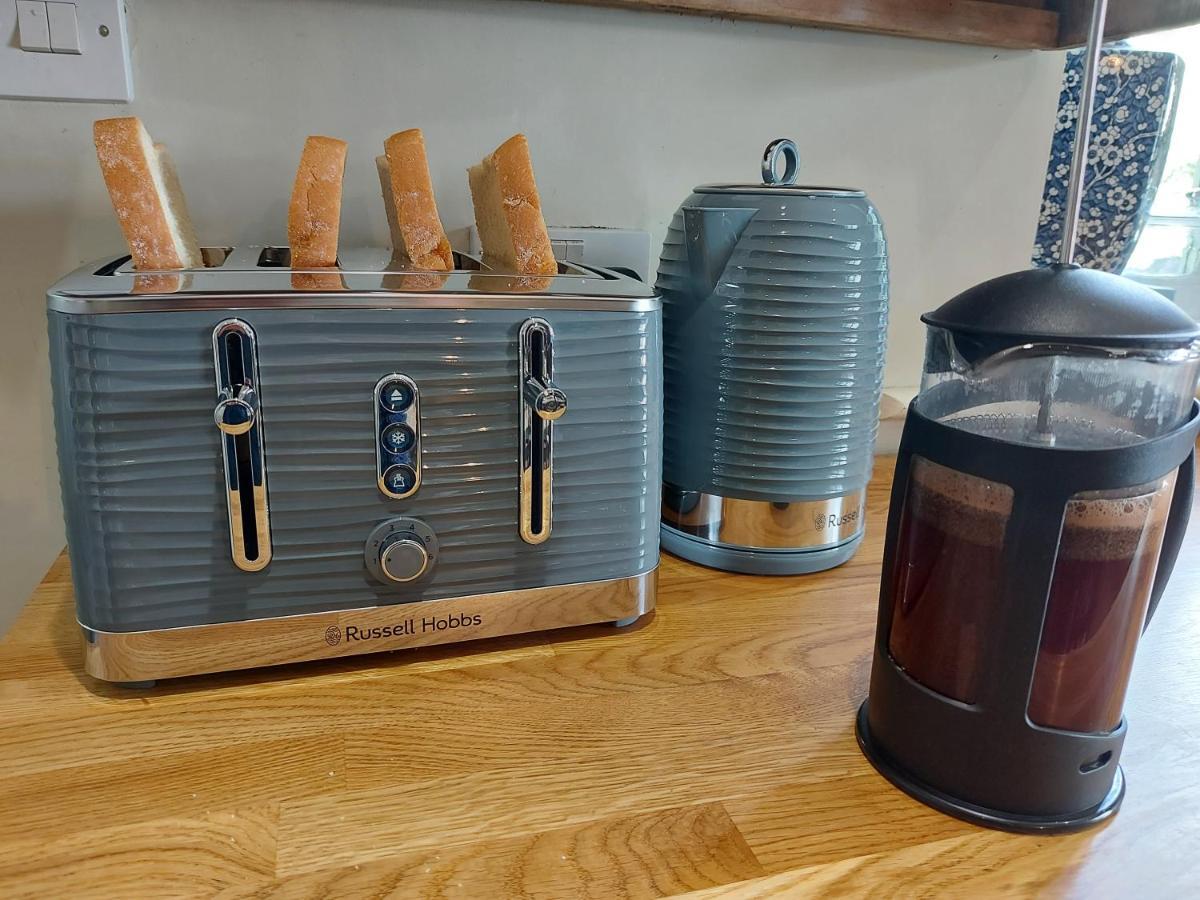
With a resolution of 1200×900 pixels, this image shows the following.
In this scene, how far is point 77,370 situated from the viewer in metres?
0.50

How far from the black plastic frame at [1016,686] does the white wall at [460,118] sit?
0.60 metres

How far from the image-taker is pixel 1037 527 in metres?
0.42

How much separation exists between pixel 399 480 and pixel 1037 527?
0.37 m

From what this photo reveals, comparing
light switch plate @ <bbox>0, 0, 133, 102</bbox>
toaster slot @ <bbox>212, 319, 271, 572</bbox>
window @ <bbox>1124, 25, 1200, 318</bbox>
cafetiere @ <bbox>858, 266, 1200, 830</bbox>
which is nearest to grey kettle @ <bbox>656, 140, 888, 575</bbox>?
cafetiere @ <bbox>858, 266, 1200, 830</bbox>

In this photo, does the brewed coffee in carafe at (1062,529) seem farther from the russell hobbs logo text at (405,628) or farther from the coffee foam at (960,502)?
the russell hobbs logo text at (405,628)

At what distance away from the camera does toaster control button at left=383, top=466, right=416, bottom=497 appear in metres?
0.56

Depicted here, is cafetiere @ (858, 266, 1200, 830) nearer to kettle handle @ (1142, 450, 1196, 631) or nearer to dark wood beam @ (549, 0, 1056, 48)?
kettle handle @ (1142, 450, 1196, 631)

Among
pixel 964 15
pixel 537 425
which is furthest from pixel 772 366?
pixel 964 15

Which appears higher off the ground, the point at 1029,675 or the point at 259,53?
the point at 259,53

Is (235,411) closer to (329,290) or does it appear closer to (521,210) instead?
(329,290)

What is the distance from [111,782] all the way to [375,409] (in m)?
Result: 0.26

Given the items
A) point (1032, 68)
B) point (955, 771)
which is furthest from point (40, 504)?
point (1032, 68)

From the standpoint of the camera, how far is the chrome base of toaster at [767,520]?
75cm

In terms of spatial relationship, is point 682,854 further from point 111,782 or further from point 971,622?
point 111,782
